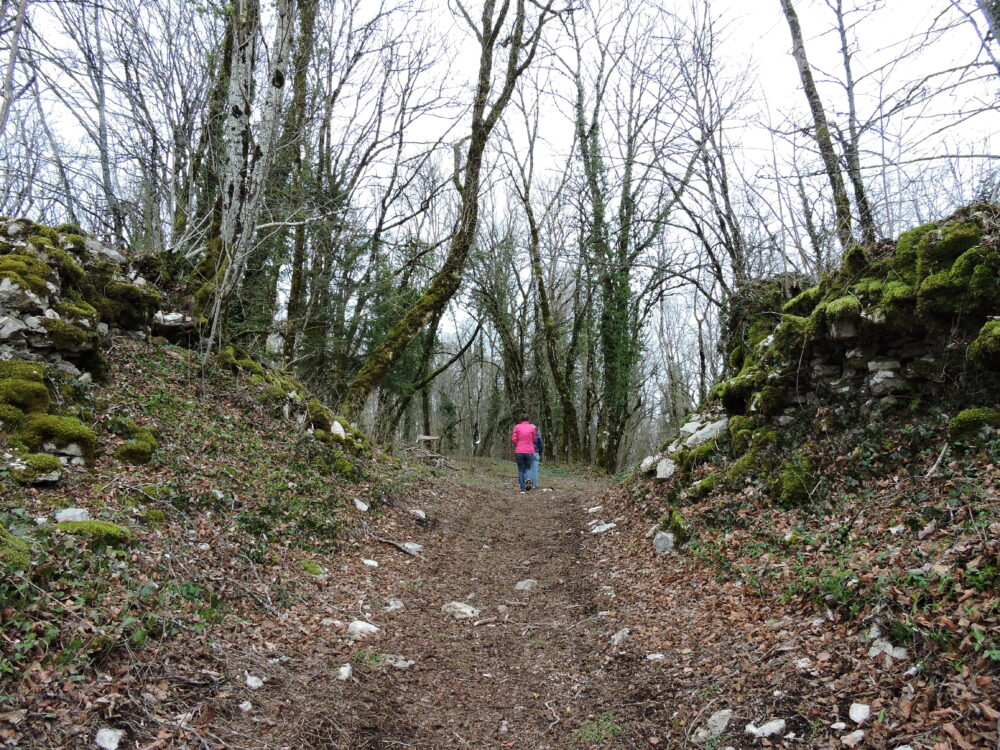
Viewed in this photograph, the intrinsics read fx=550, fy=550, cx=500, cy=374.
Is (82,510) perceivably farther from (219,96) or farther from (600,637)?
(219,96)

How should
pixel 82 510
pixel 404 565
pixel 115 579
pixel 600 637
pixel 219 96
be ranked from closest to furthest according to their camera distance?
pixel 115 579
pixel 82 510
pixel 600 637
pixel 404 565
pixel 219 96

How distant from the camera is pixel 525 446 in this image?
38.9 feet

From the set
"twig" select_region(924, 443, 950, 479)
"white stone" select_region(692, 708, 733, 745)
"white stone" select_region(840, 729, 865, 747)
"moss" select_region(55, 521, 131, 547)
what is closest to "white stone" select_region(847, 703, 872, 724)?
"white stone" select_region(840, 729, 865, 747)

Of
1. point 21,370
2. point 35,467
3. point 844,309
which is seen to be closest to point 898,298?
point 844,309

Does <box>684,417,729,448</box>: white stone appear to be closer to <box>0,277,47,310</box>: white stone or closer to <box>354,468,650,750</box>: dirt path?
<box>354,468,650,750</box>: dirt path

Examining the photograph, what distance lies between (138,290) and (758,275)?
30.8 ft

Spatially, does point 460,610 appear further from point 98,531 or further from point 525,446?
point 525,446

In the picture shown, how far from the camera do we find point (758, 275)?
9.16 meters

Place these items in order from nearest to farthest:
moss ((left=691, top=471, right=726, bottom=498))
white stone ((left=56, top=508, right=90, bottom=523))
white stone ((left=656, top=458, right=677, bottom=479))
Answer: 1. white stone ((left=56, top=508, right=90, bottom=523))
2. moss ((left=691, top=471, right=726, bottom=498))
3. white stone ((left=656, top=458, right=677, bottom=479))

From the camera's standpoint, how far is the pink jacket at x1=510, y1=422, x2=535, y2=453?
461 inches

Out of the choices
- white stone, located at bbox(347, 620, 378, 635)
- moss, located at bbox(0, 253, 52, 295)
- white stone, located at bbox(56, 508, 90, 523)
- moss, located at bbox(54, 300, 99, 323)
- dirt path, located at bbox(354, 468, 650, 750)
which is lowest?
dirt path, located at bbox(354, 468, 650, 750)

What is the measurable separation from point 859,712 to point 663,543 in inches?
138

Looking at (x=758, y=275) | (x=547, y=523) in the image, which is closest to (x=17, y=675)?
(x=547, y=523)

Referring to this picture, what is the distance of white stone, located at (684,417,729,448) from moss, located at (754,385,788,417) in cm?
87
